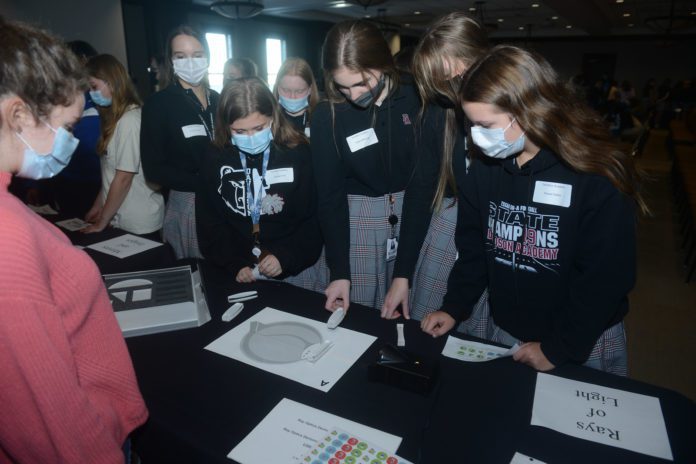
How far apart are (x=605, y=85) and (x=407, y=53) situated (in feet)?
42.3

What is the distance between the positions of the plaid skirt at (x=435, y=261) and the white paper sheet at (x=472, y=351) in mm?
546

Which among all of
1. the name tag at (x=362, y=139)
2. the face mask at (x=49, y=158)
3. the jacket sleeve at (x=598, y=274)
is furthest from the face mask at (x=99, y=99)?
the jacket sleeve at (x=598, y=274)

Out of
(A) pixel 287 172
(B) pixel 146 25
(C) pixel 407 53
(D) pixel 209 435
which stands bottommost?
(D) pixel 209 435

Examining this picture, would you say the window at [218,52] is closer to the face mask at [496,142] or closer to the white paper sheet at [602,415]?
the face mask at [496,142]

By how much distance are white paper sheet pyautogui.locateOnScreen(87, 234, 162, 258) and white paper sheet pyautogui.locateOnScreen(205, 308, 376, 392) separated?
730 mm

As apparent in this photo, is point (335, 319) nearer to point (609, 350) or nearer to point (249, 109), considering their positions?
point (609, 350)

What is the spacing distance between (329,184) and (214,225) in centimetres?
47

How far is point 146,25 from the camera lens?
265 inches

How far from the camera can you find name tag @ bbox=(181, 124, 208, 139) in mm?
2141

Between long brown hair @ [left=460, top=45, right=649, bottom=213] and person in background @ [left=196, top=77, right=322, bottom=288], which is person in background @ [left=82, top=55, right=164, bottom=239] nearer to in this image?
person in background @ [left=196, top=77, right=322, bottom=288]

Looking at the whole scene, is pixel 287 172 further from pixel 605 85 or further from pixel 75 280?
pixel 605 85

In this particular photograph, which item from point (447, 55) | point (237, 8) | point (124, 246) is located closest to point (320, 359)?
point (447, 55)

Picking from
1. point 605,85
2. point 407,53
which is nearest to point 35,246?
point 407,53

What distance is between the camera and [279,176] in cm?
165
